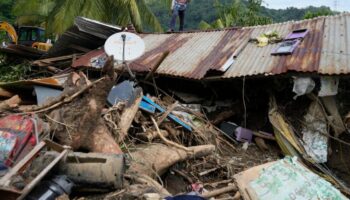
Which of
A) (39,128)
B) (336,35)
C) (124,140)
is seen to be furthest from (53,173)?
(336,35)

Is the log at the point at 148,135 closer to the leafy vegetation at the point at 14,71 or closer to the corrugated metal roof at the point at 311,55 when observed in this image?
the corrugated metal roof at the point at 311,55

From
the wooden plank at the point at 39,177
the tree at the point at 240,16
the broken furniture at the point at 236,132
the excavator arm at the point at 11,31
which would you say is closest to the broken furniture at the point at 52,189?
the wooden plank at the point at 39,177

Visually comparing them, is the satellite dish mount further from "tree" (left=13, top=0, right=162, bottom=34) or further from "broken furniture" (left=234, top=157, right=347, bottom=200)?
"tree" (left=13, top=0, right=162, bottom=34)

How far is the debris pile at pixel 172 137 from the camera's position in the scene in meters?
4.21

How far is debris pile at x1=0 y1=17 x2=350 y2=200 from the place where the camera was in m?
4.21

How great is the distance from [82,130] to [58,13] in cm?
1124

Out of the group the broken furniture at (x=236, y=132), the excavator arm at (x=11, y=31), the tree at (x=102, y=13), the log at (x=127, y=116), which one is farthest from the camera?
the excavator arm at (x=11, y=31)

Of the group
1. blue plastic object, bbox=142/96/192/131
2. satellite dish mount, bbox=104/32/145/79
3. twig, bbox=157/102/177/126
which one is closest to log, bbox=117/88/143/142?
blue plastic object, bbox=142/96/192/131

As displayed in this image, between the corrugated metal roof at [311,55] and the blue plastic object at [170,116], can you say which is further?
the blue plastic object at [170,116]

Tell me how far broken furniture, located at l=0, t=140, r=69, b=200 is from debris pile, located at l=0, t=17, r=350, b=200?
1 centimetres

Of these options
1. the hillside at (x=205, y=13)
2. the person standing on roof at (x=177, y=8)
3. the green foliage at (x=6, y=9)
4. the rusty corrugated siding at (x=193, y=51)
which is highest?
the person standing on roof at (x=177, y=8)

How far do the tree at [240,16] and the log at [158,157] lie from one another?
11077 mm

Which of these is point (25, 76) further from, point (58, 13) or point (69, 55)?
point (58, 13)

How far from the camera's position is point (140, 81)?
27.2 feet
